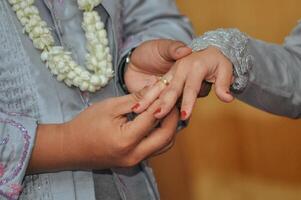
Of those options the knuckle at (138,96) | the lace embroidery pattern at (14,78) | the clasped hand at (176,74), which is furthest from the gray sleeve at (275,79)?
the lace embroidery pattern at (14,78)

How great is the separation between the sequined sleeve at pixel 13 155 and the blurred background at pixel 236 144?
682 mm

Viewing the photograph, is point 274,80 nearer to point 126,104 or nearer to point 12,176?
point 126,104

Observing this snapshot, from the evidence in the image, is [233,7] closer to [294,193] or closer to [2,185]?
[294,193]

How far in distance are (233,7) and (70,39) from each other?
0.59m

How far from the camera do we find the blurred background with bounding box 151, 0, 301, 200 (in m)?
1.21

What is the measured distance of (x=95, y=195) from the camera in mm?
751

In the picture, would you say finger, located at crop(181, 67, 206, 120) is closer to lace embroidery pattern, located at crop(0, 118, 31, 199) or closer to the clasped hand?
the clasped hand

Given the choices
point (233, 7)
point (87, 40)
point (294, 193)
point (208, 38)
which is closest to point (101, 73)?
point (87, 40)

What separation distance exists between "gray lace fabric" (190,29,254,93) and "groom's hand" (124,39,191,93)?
41 mm

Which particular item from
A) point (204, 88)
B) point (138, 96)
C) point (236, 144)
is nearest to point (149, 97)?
point (138, 96)

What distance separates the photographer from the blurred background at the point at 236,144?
1213 mm

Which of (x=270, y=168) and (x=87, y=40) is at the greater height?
(x=87, y=40)

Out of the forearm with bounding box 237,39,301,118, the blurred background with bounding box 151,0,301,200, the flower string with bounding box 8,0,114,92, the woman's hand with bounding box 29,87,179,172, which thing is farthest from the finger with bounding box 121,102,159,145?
the blurred background with bounding box 151,0,301,200

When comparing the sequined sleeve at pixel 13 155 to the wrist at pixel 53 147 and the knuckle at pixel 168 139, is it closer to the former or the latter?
the wrist at pixel 53 147
